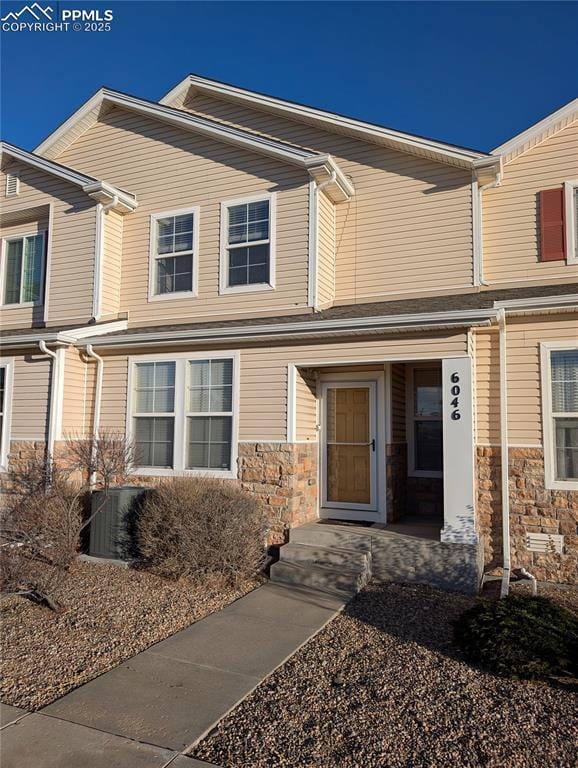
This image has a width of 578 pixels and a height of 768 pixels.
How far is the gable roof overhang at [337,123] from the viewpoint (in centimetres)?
897

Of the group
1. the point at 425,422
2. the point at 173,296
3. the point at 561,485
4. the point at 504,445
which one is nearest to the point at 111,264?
the point at 173,296

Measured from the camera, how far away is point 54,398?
9.44 metres

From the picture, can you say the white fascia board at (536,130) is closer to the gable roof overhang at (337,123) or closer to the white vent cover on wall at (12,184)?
the gable roof overhang at (337,123)

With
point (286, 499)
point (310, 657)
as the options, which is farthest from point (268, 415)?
point (310, 657)

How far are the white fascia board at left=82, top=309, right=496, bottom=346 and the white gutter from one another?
682 mm

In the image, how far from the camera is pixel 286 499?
8.18 meters

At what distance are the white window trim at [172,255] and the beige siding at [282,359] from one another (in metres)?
1.91

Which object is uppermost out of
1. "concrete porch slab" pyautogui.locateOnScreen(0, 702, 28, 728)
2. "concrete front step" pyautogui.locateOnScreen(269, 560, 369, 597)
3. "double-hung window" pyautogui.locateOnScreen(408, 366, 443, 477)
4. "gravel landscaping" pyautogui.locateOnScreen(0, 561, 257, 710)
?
"double-hung window" pyautogui.locateOnScreen(408, 366, 443, 477)

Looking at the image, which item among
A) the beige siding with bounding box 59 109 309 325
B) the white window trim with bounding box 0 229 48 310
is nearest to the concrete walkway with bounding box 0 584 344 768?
the beige siding with bounding box 59 109 309 325

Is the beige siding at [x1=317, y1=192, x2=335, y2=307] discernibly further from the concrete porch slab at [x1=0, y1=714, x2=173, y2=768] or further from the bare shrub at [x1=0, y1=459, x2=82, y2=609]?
the concrete porch slab at [x1=0, y1=714, x2=173, y2=768]

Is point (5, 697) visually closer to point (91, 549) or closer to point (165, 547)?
point (165, 547)

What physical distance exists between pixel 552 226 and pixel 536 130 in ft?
5.00

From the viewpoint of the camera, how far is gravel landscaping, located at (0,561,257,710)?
443 centimetres

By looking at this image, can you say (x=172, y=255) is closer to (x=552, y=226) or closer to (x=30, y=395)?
(x=30, y=395)
